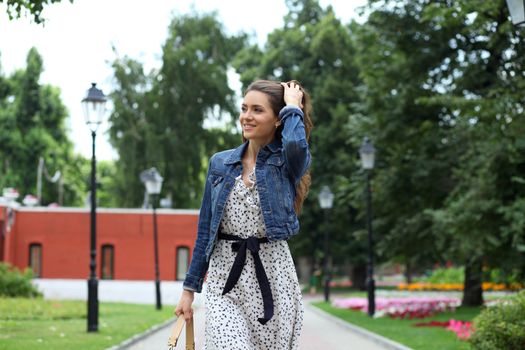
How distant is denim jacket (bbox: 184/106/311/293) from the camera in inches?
173

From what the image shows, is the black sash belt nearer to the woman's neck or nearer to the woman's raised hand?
the woman's neck

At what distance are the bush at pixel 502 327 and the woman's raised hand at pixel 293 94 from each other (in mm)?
7068

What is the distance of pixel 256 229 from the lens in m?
4.43

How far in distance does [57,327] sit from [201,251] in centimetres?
1381

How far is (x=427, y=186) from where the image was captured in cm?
2409

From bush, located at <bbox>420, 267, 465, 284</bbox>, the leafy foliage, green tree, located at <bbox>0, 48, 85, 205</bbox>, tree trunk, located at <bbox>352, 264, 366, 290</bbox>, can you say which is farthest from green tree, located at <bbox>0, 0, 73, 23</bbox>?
green tree, located at <bbox>0, 48, 85, 205</bbox>

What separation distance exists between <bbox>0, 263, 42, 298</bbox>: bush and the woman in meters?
23.6

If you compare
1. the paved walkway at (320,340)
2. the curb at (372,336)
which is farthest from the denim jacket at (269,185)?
the curb at (372,336)

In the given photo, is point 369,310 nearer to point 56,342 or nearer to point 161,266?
point 56,342

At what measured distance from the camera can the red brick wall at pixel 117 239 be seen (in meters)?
42.4

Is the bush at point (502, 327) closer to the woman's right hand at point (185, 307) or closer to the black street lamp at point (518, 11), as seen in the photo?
the black street lamp at point (518, 11)

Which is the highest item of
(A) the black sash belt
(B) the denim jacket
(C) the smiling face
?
(C) the smiling face

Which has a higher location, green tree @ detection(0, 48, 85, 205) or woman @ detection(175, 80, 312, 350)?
green tree @ detection(0, 48, 85, 205)

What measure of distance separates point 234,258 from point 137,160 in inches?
1699
